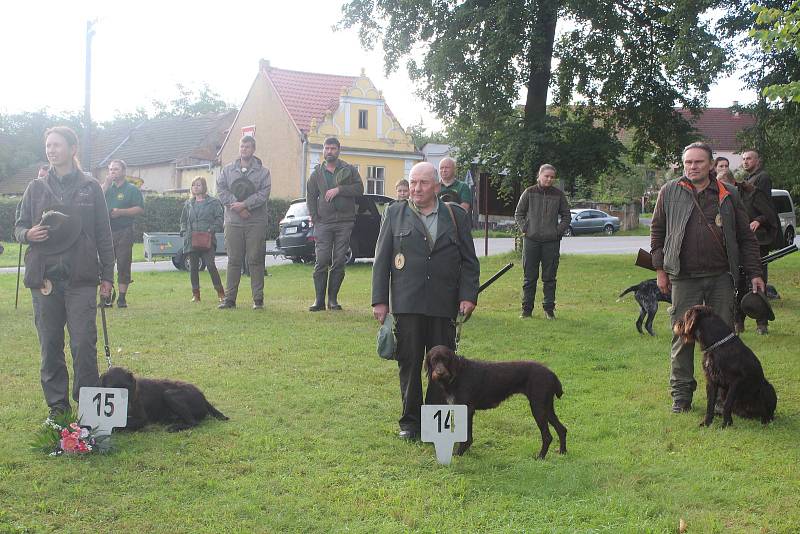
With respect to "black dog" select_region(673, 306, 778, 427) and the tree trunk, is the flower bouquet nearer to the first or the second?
"black dog" select_region(673, 306, 778, 427)

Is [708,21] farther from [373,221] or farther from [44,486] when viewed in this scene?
[44,486]

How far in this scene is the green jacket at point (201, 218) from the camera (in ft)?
42.7

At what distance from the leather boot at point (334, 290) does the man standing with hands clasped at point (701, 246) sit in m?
5.96

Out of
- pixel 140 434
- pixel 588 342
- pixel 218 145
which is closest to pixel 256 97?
pixel 218 145

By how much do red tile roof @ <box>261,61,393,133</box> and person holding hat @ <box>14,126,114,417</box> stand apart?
35.5 meters

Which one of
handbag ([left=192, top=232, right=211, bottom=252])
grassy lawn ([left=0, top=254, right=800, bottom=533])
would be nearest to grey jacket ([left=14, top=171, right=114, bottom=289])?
grassy lawn ([left=0, top=254, right=800, bottom=533])

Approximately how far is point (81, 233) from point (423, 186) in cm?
244

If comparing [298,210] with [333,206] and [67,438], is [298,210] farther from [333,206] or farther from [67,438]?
[67,438]

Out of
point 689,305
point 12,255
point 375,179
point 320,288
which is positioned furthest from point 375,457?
point 375,179

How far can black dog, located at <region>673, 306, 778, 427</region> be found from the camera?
6234 millimetres

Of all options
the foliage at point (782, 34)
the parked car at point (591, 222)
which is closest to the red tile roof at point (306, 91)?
the parked car at point (591, 222)

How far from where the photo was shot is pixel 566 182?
70.2 feet

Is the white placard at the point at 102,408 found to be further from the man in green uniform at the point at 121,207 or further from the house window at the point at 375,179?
the house window at the point at 375,179

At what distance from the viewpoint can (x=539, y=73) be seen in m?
20.7
